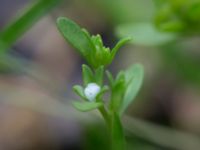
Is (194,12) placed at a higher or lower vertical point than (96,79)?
higher

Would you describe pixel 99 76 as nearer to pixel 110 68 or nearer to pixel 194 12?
pixel 194 12

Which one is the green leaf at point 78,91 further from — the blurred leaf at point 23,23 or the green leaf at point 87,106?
the blurred leaf at point 23,23

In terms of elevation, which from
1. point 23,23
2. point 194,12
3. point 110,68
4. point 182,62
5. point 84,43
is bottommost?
point 84,43

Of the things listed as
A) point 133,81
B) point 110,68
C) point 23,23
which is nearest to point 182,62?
point 110,68

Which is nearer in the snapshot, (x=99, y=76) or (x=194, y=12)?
(x=99, y=76)

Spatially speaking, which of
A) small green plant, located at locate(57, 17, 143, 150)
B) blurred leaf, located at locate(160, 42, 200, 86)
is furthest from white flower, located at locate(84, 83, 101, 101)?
blurred leaf, located at locate(160, 42, 200, 86)

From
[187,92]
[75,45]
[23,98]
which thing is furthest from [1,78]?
[75,45]
